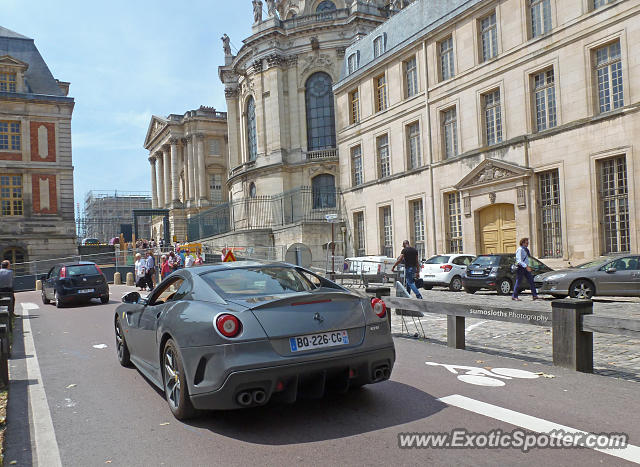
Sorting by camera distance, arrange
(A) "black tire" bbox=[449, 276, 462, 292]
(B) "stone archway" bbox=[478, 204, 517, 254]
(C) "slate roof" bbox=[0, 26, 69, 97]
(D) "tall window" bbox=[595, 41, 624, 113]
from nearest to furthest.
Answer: (D) "tall window" bbox=[595, 41, 624, 113] → (A) "black tire" bbox=[449, 276, 462, 292] → (B) "stone archway" bbox=[478, 204, 517, 254] → (C) "slate roof" bbox=[0, 26, 69, 97]

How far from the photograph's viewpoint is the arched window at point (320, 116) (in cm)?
4644

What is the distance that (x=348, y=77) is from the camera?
3500 centimetres

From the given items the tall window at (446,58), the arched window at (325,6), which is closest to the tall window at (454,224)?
the tall window at (446,58)

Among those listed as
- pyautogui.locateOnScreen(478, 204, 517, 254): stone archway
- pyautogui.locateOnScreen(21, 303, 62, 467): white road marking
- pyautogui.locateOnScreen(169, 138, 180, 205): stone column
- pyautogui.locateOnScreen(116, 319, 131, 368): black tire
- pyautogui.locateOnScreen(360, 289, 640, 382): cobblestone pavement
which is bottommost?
pyautogui.locateOnScreen(360, 289, 640, 382): cobblestone pavement

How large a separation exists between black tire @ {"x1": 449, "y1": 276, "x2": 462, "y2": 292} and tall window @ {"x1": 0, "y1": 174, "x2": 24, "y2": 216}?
3467cm

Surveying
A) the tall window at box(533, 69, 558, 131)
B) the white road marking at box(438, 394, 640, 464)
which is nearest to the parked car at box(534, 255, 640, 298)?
the tall window at box(533, 69, 558, 131)

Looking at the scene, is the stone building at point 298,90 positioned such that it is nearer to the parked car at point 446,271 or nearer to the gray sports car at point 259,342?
the parked car at point 446,271

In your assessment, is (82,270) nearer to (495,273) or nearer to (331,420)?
(495,273)

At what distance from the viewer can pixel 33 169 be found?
42.7m

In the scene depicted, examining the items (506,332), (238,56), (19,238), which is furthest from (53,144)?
(506,332)

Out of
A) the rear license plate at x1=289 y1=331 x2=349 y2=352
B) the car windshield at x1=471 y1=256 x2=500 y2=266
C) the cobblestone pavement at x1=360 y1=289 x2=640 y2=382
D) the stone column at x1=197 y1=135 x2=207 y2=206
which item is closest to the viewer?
the rear license plate at x1=289 y1=331 x2=349 y2=352

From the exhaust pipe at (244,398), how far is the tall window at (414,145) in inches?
1042

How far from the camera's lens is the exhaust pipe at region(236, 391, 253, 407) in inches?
177

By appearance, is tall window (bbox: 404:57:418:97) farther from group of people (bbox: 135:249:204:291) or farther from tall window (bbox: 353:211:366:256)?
group of people (bbox: 135:249:204:291)
